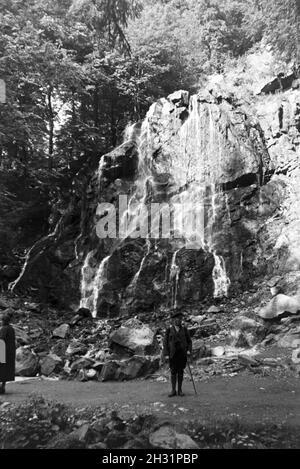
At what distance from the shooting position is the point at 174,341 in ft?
28.5

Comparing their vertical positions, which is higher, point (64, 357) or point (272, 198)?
point (272, 198)

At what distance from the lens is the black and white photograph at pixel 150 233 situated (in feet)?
22.3

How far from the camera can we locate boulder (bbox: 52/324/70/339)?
50.1 ft

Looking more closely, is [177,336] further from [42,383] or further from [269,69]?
[269,69]

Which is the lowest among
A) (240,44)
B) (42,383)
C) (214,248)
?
(42,383)

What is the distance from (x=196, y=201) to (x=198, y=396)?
42.9 ft

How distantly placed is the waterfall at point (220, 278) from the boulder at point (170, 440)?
40.3ft

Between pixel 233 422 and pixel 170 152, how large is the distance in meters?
18.0

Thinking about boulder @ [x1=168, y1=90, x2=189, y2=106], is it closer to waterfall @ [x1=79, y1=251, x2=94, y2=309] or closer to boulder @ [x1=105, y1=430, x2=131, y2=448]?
waterfall @ [x1=79, y1=251, x2=94, y2=309]

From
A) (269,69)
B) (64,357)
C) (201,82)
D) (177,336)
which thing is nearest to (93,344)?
(64,357)

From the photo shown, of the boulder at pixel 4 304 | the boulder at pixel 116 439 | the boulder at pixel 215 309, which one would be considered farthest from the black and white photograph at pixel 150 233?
the boulder at pixel 4 304

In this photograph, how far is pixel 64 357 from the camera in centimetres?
1295

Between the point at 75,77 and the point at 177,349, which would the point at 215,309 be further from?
the point at 75,77

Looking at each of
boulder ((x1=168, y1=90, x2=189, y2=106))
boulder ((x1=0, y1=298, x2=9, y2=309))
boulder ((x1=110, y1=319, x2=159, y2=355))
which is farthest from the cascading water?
A: boulder ((x1=110, y1=319, x2=159, y2=355))
